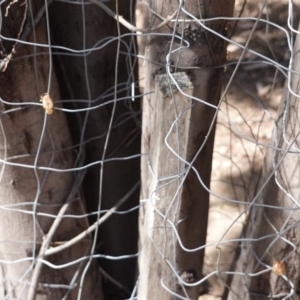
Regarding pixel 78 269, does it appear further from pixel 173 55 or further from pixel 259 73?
pixel 259 73

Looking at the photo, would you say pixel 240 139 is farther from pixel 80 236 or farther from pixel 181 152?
pixel 181 152

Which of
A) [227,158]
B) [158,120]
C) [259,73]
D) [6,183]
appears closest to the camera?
[158,120]

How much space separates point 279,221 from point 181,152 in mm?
236

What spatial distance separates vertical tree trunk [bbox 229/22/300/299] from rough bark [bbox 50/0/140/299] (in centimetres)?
30

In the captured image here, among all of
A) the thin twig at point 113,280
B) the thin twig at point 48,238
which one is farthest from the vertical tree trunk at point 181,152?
the thin twig at point 113,280

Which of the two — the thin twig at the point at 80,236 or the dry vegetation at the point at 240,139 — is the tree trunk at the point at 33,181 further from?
the dry vegetation at the point at 240,139

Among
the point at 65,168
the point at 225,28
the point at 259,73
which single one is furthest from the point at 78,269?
the point at 259,73

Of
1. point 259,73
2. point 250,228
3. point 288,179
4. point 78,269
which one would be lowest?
point 78,269

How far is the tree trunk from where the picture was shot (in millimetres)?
862

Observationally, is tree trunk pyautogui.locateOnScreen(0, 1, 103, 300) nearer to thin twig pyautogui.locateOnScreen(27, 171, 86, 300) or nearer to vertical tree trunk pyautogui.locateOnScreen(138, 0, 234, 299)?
thin twig pyautogui.locateOnScreen(27, 171, 86, 300)

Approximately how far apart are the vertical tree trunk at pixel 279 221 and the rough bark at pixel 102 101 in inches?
11.8

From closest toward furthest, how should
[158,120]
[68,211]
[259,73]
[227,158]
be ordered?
[158,120], [68,211], [227,158], [259,73]

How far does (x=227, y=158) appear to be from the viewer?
1.53 m

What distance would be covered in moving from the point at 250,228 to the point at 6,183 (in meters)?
0.45
